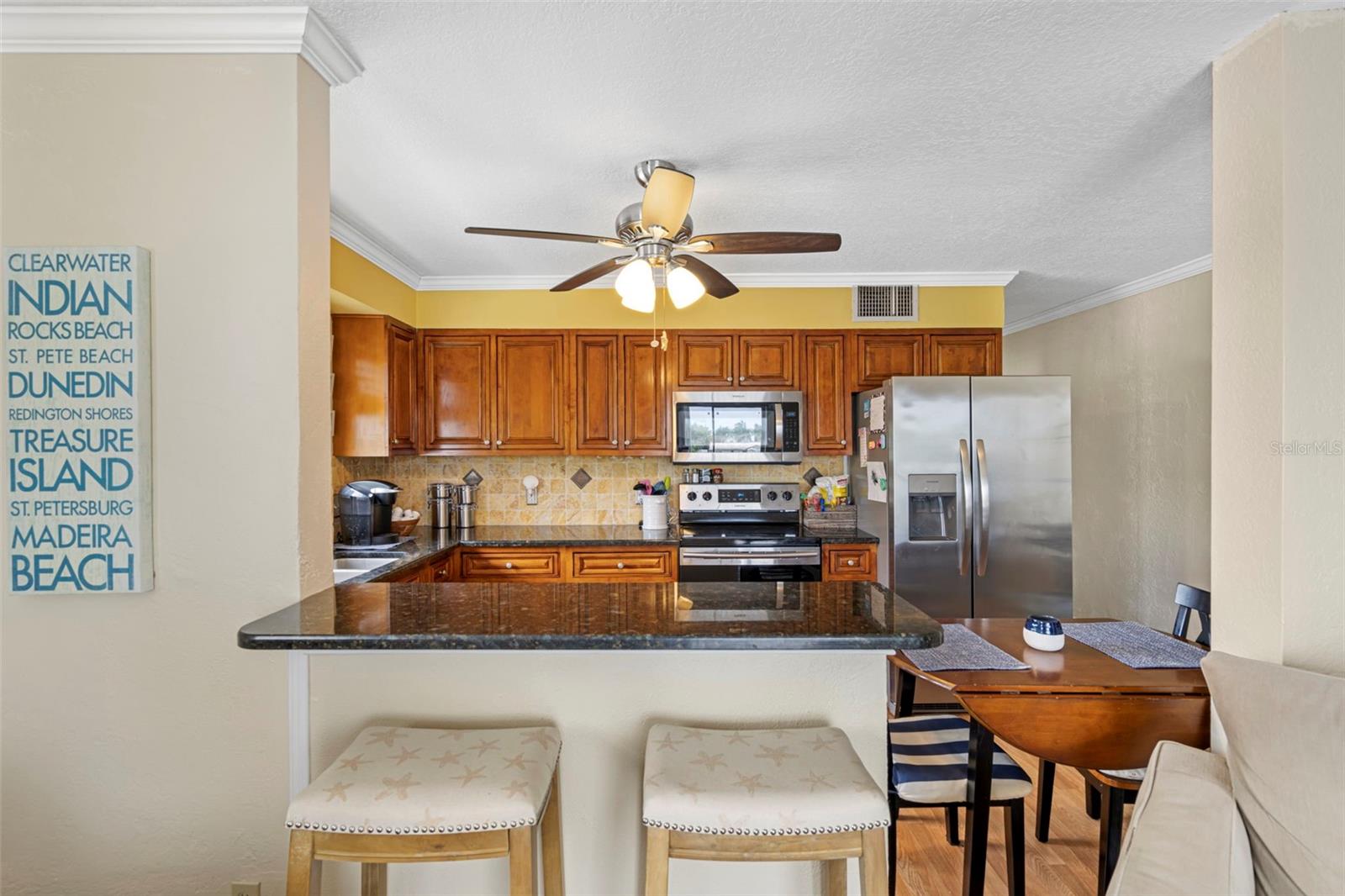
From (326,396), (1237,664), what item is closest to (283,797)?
(326,396)

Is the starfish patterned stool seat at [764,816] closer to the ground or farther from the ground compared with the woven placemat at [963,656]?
closer to the ground

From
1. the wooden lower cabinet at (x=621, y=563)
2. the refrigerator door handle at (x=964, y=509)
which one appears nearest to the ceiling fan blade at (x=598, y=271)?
the wooden lower cabinet at (x=621, y=563)

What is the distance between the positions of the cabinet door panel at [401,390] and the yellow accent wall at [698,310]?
0.24 metres

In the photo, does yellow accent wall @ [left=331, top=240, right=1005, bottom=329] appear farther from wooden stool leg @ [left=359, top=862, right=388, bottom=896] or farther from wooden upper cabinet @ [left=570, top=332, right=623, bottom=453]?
wooden stool leg @ [left=359, top=862, right=388, bottom=896]

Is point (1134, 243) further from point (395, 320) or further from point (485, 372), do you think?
point (395, 320)

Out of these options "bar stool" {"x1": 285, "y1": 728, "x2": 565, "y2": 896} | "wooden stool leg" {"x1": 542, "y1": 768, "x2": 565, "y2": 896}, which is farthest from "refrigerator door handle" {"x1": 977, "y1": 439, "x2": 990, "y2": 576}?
"bar stool" {"x1": 285, "y1": 728, "x2": 565, "y2": 896}

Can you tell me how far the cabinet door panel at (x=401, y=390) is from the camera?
3631 mm

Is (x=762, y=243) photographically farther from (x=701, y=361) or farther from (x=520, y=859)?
(x=520, y=859)

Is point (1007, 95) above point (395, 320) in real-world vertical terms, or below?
above

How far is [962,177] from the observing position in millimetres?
2518

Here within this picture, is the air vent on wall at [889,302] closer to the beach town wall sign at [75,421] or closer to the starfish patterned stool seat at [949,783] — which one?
the starfish patterned stool seat at [949,783]

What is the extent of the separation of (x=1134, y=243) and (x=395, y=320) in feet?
12.9

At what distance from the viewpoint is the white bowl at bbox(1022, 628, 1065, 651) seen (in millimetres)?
1938

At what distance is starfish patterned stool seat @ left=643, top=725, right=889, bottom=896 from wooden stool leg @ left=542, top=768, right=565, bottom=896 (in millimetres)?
302
